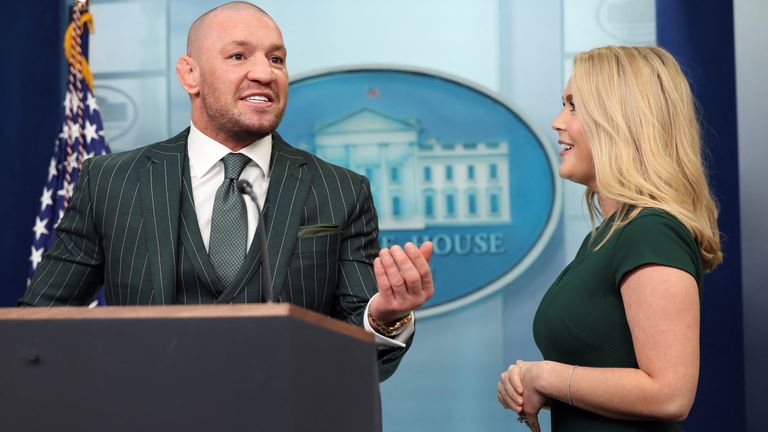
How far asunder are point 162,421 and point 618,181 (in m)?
1.10

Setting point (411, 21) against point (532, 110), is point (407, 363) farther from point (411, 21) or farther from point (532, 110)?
point (411, 21)

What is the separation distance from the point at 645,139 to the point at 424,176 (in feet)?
6.33

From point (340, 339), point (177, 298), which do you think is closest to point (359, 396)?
point (340, 339)

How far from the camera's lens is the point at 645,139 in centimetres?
191

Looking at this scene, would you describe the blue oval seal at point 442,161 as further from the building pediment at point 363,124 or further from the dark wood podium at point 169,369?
the dark wood podium at point 169,369

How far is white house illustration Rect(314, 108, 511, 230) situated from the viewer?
3.78 metres

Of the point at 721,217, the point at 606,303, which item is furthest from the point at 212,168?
the point at 721,217

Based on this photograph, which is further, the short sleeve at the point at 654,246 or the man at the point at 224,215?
the man at the point at 224,215

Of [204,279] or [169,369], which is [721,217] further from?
[169,369]

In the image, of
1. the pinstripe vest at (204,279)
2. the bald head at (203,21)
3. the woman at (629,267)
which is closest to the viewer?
the woman at (629,267)

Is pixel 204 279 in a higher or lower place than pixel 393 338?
higher

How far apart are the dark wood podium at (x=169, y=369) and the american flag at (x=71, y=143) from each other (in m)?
2.42

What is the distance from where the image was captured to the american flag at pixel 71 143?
3.54m

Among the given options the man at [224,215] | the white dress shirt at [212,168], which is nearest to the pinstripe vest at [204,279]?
the man at [224,215]
